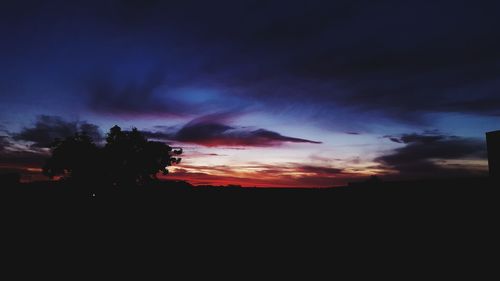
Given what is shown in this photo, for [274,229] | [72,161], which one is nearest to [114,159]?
[72,161]

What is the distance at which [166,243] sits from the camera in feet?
28.5

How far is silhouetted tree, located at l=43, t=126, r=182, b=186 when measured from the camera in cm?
4209

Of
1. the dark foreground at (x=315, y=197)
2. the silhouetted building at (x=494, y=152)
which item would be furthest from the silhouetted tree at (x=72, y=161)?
the silhouetted building at (x=494, y=152)

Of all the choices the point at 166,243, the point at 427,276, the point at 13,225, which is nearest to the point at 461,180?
the point at 427,276

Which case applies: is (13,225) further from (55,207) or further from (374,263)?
(374,263)

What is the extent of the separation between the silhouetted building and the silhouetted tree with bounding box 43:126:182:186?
41785 mm

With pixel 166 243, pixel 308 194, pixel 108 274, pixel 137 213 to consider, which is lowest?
pixel 108 274

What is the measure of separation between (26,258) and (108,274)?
2779 millimetres

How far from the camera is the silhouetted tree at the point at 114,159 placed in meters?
42.1

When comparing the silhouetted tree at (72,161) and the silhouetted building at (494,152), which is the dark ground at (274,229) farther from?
the silhouetted tree at (72,161)

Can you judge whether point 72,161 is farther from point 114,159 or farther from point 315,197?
point 315,197


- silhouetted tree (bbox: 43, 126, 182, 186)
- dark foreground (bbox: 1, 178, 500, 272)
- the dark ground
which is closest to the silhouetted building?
the dark ground

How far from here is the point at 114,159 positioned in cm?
→ 4428

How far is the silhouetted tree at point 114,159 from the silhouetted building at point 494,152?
41785mm
